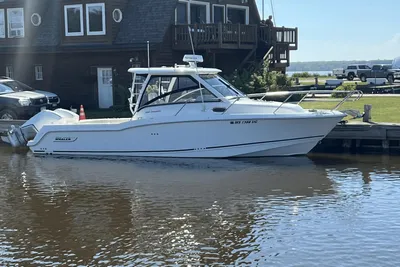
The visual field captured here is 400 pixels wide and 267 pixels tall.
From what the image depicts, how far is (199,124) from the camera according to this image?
1588cm

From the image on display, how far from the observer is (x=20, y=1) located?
2722cm

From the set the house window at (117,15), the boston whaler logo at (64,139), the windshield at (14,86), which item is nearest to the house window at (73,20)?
the house window at (117,15)

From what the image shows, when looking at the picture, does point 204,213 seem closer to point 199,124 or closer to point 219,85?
point 199,124

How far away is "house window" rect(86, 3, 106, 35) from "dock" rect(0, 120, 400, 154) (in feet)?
38.4

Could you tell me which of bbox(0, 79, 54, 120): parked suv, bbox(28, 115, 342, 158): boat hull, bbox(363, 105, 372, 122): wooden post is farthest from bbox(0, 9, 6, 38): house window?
bbox(363, 105, 372, 122): wooden post

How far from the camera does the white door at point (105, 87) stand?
26297 millimetres

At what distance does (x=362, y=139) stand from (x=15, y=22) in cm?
1703

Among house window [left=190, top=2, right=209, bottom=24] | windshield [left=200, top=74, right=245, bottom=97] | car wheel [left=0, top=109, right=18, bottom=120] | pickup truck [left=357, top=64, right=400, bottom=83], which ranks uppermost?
house window [left=190, top=2, right=209, bottom=24]

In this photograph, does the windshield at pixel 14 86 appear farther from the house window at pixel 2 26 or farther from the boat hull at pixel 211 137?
the boat hull at pixel 211 137

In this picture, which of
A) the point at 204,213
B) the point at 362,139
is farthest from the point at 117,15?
the point at 204,213

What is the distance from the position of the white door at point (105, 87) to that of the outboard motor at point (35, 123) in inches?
301

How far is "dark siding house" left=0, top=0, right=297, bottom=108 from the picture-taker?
24.9 meters

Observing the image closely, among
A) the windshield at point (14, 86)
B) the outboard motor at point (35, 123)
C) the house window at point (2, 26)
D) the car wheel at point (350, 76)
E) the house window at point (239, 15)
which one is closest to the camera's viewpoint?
the outboard motor at point (35, 123)

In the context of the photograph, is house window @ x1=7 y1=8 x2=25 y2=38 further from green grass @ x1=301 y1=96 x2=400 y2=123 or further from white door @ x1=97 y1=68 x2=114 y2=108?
green grass @ x1=301 y1=96 x2=400 y2=123
